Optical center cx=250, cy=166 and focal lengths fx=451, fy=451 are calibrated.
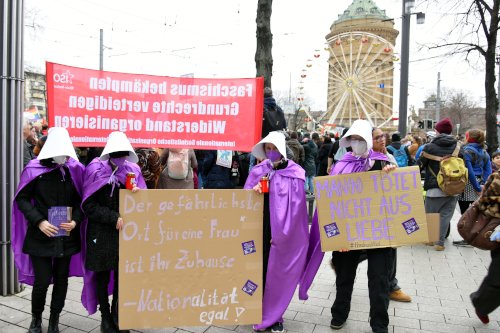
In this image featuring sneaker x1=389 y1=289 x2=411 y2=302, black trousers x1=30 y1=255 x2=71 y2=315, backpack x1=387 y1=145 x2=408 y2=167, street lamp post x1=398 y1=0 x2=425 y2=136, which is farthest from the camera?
street lamp post x1=398 y1=0 x2=425 y2=136

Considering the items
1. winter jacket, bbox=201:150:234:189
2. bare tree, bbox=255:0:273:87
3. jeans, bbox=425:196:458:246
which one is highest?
bare tree, bbox=255:0:273:87

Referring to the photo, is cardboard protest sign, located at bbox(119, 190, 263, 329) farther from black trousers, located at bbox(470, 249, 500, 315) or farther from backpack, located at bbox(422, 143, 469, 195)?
backpack, located at bbox(422, 143, 469, 195)

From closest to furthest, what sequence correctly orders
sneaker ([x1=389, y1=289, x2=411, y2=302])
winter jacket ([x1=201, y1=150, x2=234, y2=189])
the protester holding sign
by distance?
the protester holding sign
sneaker ([x1=389, y1=289, x2=411, y2=302])
winter jacket ([x1=201, y1=150, x2=234, y2=189])

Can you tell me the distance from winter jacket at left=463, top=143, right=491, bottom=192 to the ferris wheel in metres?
23.2

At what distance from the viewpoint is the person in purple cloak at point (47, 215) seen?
3568 millimetres

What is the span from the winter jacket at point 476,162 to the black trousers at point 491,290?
12.2ft

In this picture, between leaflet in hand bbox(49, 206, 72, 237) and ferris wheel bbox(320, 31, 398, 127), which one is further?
ferris wheel bbox(320, 31, 398, 127)

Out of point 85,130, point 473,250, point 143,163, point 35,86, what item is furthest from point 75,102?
point 35,86

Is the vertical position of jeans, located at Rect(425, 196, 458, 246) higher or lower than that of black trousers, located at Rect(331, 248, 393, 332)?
higher

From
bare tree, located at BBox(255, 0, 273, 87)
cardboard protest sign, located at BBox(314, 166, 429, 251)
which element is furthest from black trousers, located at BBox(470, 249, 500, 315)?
bare tree, located at BBox(255, 0, 273, 87)

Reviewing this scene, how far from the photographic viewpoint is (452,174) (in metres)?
6.58

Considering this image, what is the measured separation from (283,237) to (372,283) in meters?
0.87

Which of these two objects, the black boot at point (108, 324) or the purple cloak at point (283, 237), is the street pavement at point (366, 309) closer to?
the black boot at point (108, 324)

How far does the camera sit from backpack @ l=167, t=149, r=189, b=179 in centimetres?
536
